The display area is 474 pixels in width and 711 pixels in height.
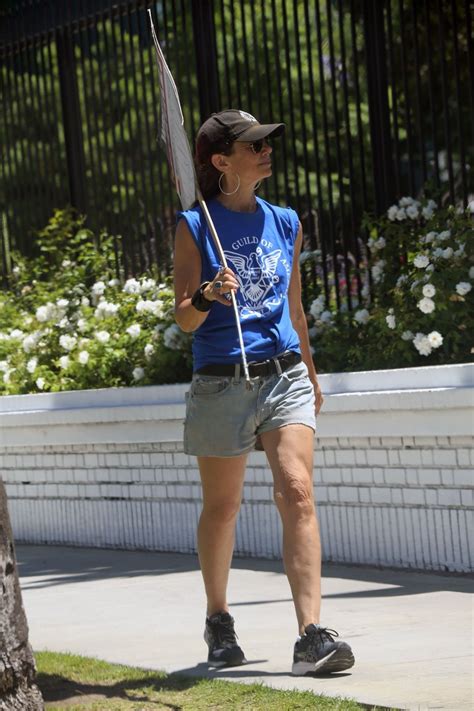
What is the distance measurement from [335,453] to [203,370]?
2658 mm

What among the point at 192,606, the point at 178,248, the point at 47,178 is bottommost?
the point at 192,606

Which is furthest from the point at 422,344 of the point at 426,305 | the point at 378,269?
the point at 378,269

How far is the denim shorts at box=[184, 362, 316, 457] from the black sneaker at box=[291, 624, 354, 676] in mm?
707

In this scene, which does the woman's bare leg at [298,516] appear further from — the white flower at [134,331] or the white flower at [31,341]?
the white flower at [31,341]

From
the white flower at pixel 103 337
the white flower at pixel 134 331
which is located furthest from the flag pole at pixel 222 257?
the white flower at pixel 103 337

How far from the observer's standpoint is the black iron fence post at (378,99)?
9523mm

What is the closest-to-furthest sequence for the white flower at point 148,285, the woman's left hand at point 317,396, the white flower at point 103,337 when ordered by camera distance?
the woman's left hand at point 317,396 < the white flower at point 103,337 < the white flower at point 148,285

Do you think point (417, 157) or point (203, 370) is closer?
point (203, 370)

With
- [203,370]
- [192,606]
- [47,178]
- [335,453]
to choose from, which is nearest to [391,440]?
[335,453]

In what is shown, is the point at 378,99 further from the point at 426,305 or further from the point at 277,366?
the point at 277,366

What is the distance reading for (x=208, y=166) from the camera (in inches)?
220

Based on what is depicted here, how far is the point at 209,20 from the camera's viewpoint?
1080 centimetres

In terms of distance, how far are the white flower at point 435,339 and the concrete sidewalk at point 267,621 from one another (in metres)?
1.26

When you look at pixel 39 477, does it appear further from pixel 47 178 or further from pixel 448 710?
pixel 448 710
